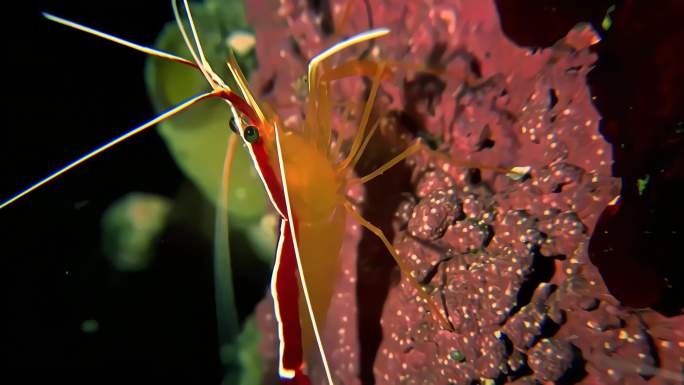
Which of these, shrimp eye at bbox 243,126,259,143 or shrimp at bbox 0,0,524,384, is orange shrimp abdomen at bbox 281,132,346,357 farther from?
shrimp eye at bbox 243,126,259,143

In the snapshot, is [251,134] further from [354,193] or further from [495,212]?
[495,212]

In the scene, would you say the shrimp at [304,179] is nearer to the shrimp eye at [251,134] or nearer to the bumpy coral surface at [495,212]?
the shrimp eye at [251,134]

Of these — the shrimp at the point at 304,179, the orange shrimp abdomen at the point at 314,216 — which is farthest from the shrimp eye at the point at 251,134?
the orange shrimp abdomen at the point at 314,216

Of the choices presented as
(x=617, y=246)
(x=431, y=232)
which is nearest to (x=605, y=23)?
(x=617, y=246)

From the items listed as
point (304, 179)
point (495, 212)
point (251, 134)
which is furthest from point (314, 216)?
point (495, 212)

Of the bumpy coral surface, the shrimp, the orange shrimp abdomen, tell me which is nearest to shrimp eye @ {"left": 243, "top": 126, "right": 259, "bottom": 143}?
the shrimp

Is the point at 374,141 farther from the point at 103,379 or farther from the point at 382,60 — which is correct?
the point at 103,379

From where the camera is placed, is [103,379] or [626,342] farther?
[103,379]
